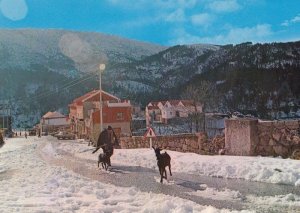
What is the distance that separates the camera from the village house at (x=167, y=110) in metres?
107

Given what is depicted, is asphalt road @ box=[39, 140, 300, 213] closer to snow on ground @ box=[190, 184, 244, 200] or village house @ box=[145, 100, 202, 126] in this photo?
snow on ground @ box=[190, 184, 244, 200]

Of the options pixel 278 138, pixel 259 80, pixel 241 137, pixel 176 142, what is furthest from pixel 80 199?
pixel 259 80

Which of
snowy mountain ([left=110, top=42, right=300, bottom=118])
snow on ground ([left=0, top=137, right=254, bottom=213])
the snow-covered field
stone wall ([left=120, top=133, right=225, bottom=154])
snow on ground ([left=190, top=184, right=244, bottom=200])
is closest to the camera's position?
snow on ground ([left=0, top=137, right=254, bottom=213])

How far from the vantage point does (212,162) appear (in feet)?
53.3

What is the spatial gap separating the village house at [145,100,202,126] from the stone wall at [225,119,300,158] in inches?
3234

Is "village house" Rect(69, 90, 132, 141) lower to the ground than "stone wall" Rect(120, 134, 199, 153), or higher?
higher

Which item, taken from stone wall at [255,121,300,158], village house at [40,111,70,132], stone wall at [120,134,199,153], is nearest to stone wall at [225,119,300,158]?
stone wall at [255,121,300,158]

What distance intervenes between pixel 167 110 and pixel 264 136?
3780 inches

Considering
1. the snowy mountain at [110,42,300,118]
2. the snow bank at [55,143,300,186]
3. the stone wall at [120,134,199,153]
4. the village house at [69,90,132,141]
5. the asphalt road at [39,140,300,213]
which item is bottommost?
the asphalt road at [39,140,300,213]

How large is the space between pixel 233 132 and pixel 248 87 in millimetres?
110793

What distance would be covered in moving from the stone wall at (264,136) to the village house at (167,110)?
82.1 metres

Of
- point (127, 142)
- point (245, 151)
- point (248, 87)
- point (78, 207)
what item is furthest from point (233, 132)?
point (248, 87)

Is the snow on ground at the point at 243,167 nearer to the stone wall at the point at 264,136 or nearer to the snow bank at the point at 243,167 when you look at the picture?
the snow bank at the point at 243,167

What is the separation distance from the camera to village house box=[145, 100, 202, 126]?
106750 millimetres
